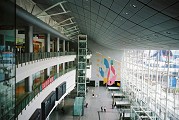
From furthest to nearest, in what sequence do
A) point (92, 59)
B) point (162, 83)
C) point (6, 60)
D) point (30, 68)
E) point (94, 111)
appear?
point (92, 59), point (94, 111), point (162, 83), point (30, 68), point (6, 60)

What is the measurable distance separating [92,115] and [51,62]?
10.7 metres

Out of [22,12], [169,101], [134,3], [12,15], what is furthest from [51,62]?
[12,15]

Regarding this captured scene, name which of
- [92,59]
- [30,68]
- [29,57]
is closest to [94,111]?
[30,68]

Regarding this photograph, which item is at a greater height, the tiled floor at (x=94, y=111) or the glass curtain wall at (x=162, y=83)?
the glass curtain wall at (x=162, y=83)

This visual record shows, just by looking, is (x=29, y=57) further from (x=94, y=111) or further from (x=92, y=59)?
(x=92, y=59)

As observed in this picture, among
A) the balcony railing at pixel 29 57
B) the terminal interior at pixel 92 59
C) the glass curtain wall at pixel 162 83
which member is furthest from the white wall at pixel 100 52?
the balcony railing at pixel 29 57

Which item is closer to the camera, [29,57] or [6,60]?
[6,60]

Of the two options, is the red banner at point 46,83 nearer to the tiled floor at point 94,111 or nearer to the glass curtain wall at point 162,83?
the tiled floor at point 94,111

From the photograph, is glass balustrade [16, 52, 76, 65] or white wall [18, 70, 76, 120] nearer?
glass balustrade [16, 52, 76, 65]

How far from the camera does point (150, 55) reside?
24109 millimetres

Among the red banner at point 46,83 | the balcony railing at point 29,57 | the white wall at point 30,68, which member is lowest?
the red banner at point 46,83

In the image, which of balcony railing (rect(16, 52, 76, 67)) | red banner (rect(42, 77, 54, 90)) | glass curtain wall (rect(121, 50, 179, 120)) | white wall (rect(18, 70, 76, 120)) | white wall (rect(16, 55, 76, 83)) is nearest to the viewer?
balcony railing (rect(16, 52, 76, 67))

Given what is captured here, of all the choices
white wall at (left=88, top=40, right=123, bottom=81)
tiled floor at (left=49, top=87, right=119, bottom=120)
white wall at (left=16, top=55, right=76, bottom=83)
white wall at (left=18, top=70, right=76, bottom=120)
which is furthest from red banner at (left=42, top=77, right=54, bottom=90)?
white wall at (left=88, top=40, right=123, bottom=81)

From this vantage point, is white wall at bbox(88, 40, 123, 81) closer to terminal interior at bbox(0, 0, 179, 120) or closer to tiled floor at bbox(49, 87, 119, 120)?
terminal interior at bbox(0, 0, 179, 120)
